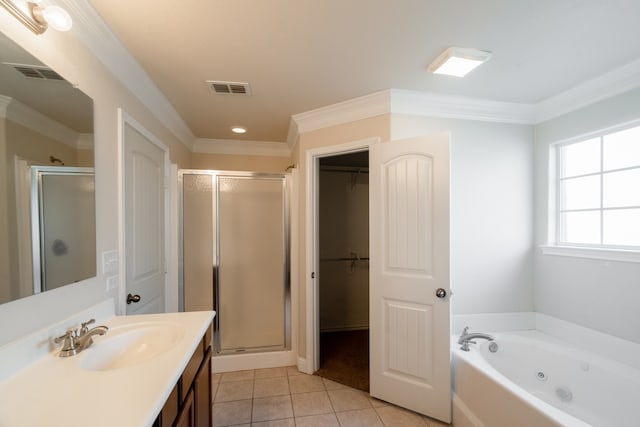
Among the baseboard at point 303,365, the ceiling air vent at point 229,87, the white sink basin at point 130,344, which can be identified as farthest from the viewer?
the baseboard at point 303,365

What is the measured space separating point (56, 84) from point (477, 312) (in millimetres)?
3021

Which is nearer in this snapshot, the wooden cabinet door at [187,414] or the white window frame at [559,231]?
the wooden cabinet door at [187,414]

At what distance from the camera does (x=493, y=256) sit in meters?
2.20

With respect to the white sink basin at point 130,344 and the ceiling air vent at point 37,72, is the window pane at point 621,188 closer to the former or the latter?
the white sink basin at point 130,344

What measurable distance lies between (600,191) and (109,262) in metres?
3.29

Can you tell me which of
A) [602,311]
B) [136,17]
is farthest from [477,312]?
[136,17]

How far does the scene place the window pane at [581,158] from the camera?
1.93m

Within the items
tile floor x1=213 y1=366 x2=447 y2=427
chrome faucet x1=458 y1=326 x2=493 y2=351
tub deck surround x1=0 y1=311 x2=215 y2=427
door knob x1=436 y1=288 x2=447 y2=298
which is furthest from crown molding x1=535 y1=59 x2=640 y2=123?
tub deck surround x1=0 y1=311 x2=215 y2=427

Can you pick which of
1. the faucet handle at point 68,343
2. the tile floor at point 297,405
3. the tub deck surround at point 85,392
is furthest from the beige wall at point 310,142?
the faucet handle at point 68,343

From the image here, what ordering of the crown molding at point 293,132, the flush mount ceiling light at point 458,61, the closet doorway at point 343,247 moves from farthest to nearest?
the closet doorway at point 343,247 → the crown molding at point 293,132 → the flush mount ceiling light at point 458,61

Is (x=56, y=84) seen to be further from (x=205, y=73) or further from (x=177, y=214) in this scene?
(x=177, y=214)

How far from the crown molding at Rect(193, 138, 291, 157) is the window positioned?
9.29 feet

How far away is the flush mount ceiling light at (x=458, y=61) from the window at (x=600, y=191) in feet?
3.98

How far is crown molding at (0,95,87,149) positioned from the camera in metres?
0.85
